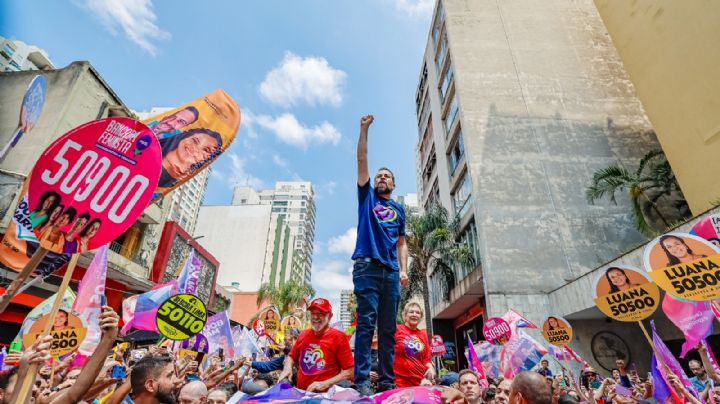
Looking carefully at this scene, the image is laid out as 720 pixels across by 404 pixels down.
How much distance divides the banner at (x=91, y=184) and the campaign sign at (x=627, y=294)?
23.1 feet

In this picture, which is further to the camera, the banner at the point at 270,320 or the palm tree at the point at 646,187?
the palm tree at the point at 646,187

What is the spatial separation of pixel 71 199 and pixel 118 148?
1.56 ft

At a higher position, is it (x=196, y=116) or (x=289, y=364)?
(x=196, y=116)

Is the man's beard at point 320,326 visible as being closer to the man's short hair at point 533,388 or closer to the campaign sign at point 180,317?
the man's short hair at point 533,388

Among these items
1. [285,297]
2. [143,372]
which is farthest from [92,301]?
[285,297]

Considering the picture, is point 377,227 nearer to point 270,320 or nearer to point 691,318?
point 691,318

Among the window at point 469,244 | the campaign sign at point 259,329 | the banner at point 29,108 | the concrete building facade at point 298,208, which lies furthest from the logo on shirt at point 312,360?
the concrete building facade at point 298,208

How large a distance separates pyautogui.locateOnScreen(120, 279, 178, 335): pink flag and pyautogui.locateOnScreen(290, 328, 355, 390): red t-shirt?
328 inches

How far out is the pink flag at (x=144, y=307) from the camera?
10308 mm

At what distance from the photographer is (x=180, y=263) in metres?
23.5

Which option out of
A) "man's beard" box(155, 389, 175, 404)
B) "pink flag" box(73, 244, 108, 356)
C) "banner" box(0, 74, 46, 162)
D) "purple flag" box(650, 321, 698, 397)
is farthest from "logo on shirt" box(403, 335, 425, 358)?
"pink flag" box(73, 244, 108, 356)

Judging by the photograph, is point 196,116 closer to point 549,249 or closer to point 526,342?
point 526,342

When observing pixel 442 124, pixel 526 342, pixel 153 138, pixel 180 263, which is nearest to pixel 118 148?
pixel 153 138

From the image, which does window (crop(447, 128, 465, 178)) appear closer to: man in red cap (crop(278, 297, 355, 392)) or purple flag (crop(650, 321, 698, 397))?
purple flag (crop(650, 321, 698, 397))
